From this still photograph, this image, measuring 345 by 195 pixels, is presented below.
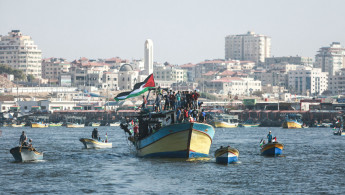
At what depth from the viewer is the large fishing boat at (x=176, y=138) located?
6606 cm

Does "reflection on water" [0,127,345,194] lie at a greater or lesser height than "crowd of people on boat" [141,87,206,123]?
lesser

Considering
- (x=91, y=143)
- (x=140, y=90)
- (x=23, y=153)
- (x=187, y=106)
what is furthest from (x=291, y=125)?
(x=23, y=153)

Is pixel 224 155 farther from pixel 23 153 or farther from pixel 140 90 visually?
pixel 23 153

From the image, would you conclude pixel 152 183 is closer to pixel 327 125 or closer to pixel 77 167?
pixel 77 167

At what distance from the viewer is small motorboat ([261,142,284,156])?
7581 cm

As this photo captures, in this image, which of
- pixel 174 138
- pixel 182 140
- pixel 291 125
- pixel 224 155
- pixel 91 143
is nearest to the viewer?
pixel 224 155

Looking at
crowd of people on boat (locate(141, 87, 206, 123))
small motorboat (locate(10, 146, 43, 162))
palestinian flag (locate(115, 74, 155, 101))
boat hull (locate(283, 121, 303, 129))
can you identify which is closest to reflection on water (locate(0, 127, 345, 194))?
small motorboat (locate(10, 146, 43, 162))

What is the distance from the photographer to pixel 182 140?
66.7 meters

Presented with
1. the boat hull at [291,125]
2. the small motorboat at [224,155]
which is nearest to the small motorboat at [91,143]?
the small motorboat at [224,155]

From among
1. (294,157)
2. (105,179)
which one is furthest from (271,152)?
(105,179)

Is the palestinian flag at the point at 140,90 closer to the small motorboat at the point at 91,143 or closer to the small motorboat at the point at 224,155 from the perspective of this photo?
the small motorboat at the point at 224,155

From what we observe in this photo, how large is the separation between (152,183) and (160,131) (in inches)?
534

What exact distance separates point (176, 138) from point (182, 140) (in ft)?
1.92

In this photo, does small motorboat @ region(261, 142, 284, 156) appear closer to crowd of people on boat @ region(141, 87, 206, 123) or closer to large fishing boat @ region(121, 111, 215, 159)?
large fishing boat @ region(121, 111, 215, 159)
